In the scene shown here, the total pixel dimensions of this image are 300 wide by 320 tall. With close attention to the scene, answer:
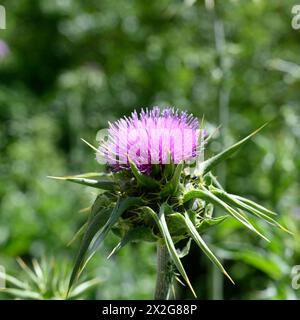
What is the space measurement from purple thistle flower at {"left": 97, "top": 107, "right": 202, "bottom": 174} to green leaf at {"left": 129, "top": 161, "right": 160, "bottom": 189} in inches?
1.4

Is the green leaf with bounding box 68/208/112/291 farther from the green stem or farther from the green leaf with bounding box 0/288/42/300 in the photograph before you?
the green leaf with bounding box 0/288/42/300

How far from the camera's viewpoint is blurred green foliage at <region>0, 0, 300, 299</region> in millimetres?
3502

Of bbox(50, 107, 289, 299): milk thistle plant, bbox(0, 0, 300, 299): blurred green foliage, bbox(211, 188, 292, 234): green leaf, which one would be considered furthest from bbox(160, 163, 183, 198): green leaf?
bbox(0, 0, 300, 299): blurred green foliage

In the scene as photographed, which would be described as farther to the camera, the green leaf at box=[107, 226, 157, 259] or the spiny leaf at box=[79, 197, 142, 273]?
the green leaf at box=[107, 226, 157, 259]

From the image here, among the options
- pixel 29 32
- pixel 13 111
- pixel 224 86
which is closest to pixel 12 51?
pixel 29 32

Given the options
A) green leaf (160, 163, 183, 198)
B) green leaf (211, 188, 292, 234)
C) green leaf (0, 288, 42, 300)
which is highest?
green leaf (160, 163, 183, 198)

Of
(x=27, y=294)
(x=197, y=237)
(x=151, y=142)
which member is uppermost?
(x=151, y=142)

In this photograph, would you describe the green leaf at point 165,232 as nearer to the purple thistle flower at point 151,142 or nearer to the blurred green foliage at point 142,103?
the purple thistle flower at point 151,142

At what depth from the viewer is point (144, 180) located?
1.81 metres

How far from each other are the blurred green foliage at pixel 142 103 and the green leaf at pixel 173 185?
112 centimetres

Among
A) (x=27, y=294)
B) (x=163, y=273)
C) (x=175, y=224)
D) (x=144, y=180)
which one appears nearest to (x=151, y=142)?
(x=144, y=180)

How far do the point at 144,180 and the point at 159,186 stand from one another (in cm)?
5

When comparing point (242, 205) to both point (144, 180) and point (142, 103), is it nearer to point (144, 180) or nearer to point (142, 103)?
point (144, 180)
